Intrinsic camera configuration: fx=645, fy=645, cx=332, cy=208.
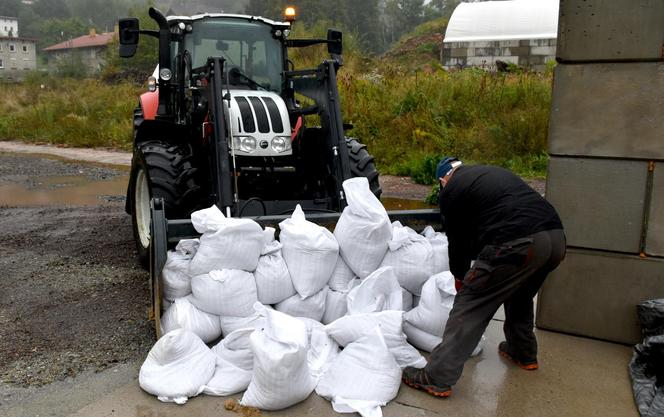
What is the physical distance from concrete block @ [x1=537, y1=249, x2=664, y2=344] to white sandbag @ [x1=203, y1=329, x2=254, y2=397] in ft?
6.84

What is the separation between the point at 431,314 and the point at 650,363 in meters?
1.26

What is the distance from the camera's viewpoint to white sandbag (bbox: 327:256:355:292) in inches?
166

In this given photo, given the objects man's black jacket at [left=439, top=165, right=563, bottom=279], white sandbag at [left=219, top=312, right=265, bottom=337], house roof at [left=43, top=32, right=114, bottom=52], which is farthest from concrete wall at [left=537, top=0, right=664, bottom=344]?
house roof at [left=43, top=32, right=114, bottom=52]

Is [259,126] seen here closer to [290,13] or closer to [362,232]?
[362,232]

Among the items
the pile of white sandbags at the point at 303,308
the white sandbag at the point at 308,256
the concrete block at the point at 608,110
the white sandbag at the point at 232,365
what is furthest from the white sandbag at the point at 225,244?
the concrete block at the point at 608,110

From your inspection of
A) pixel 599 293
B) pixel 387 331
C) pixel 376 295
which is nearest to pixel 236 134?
pixel 376 295

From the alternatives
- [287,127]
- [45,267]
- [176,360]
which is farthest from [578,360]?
[45,267]

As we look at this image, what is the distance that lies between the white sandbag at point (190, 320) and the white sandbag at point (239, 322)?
0.17ft

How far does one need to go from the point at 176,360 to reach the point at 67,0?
137 metres

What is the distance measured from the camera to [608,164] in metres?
4.16

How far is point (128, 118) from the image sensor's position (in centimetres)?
1984

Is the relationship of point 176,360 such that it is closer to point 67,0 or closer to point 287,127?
point 287,127

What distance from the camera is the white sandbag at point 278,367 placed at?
3203 mm

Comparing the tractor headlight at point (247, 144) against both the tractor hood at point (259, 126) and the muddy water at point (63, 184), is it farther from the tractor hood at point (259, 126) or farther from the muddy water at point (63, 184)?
the muddy water at point (63, 184)
